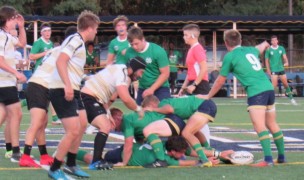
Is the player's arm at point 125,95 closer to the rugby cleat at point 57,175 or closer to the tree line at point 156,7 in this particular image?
the rugby cleat at point 57,175

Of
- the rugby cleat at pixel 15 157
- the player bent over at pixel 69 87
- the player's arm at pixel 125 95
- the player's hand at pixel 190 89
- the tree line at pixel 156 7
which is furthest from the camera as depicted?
the tree line at pixel 156 7

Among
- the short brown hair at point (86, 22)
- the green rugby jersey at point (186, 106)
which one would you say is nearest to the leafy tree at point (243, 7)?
the green rugby jersey at point (186, 106)

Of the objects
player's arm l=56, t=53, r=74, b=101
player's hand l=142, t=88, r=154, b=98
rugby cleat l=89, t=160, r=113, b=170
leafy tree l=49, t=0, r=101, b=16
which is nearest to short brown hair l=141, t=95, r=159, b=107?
player's hand l=142, t=88, r=154, b=98

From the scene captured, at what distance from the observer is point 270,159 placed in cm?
988

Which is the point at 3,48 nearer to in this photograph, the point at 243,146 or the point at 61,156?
the point at 61,156

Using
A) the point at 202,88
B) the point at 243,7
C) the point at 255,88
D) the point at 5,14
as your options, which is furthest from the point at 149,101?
the point at 243,7

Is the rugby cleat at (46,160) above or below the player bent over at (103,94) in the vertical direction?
below

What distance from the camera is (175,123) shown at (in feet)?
33.3

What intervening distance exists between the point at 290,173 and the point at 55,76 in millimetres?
2969

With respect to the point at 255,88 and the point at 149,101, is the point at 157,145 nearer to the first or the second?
the point at 149,101

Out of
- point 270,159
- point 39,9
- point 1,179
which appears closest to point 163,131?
point 270,159

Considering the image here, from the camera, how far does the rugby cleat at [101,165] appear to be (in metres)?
9.49

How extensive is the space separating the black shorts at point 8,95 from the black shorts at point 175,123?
2065mm

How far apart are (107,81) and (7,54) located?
5.31 ft
